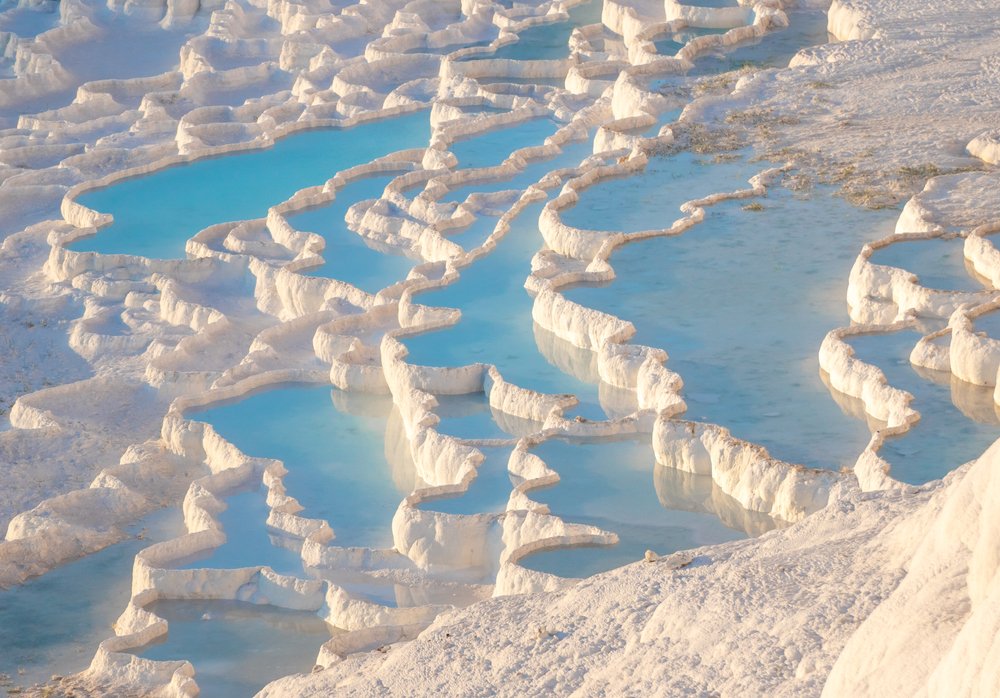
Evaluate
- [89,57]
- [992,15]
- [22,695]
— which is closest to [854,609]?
[22,695]

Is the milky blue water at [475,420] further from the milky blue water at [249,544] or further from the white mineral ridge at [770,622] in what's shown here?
the white mineral ridge at [770,622]

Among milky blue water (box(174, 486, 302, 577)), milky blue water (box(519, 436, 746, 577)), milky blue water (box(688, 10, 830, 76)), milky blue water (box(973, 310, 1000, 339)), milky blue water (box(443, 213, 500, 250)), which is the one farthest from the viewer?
milky blue water (box(688, 10, 830, 76))

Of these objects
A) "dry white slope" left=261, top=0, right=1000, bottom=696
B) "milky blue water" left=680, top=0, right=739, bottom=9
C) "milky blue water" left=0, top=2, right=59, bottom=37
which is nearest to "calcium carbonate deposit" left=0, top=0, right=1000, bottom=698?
"dry white slope" left=261, top=0, right=1000, bottom=696

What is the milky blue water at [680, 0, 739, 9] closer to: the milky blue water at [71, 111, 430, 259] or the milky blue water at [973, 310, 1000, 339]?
the milky blue water at [71, 111, 430, 259]

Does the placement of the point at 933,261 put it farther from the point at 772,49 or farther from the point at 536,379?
the point at 772,49

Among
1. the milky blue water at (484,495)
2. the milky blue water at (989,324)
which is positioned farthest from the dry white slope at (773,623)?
the milky blue water at (989,324)

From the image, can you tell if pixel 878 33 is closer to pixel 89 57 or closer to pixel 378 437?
pixel 378 437
